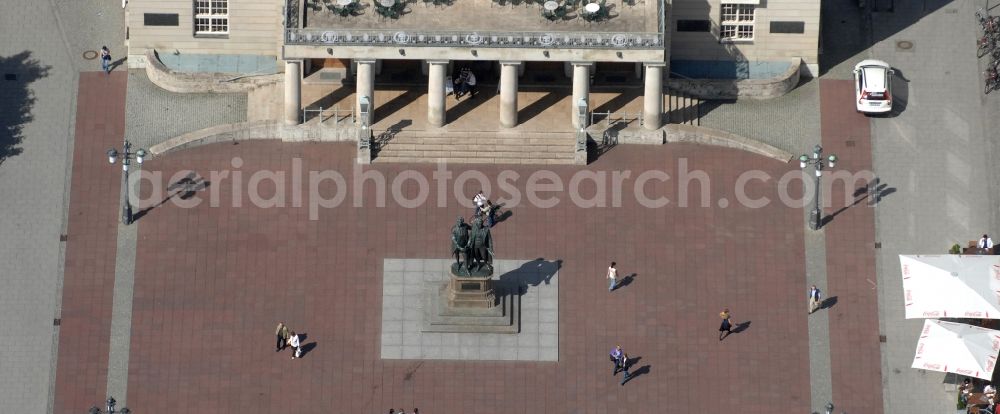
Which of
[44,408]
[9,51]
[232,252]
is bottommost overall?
[44,408]

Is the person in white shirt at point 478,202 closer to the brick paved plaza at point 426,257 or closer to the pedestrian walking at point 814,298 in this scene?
the brick paved plaza at point 426,257

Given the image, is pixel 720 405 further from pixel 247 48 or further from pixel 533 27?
pixel 247 48

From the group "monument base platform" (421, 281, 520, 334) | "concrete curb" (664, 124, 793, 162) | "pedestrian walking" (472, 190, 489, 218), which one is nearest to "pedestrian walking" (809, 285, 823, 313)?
"concrete curb" (664, 124, 793, 162)

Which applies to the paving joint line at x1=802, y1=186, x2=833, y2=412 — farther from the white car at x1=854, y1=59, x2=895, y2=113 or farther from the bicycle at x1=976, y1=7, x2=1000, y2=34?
the bicycle at x1=976, y1=7, x2=1000, y2=34

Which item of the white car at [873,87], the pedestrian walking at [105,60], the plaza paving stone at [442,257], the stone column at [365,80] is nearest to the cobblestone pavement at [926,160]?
the white car at [873,87]

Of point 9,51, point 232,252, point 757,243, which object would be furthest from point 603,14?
point 9,51

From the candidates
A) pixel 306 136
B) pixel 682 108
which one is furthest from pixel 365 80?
pixel 682 108

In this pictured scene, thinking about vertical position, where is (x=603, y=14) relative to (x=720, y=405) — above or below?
above
